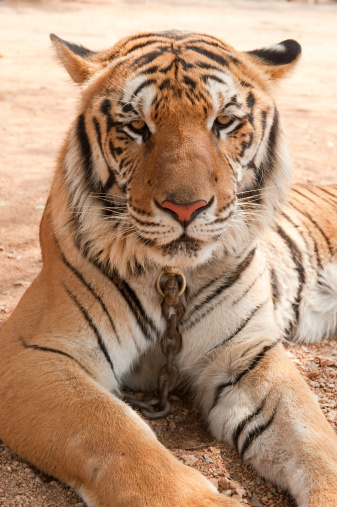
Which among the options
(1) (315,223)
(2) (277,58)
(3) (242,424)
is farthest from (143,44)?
(1) (315,223)

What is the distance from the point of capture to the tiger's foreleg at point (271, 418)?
1.74m

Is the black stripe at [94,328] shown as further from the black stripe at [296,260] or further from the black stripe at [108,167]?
the black stripe at [296,260]

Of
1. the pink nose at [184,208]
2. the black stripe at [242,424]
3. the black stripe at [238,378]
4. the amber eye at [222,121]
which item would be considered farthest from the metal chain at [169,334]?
the amber eye at [222,121]

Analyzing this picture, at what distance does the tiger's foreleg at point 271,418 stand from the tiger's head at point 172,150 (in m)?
0.37

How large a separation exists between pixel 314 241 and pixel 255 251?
81 centimetres

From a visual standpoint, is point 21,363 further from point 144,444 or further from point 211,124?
point 211,124

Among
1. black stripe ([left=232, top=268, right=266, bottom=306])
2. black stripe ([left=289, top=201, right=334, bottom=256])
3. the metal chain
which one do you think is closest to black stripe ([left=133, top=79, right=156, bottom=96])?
the metal chain

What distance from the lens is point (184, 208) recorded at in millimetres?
1711

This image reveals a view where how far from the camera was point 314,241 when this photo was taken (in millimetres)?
3035

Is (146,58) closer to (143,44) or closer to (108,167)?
(143,44)

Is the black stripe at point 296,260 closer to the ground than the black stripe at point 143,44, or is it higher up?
closer to the ground

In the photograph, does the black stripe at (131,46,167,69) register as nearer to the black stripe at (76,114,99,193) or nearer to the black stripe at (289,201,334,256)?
the black stripe at (76,114,99,193)

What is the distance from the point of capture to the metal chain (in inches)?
80.3

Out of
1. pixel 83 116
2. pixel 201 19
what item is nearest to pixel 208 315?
pixel 83 116
